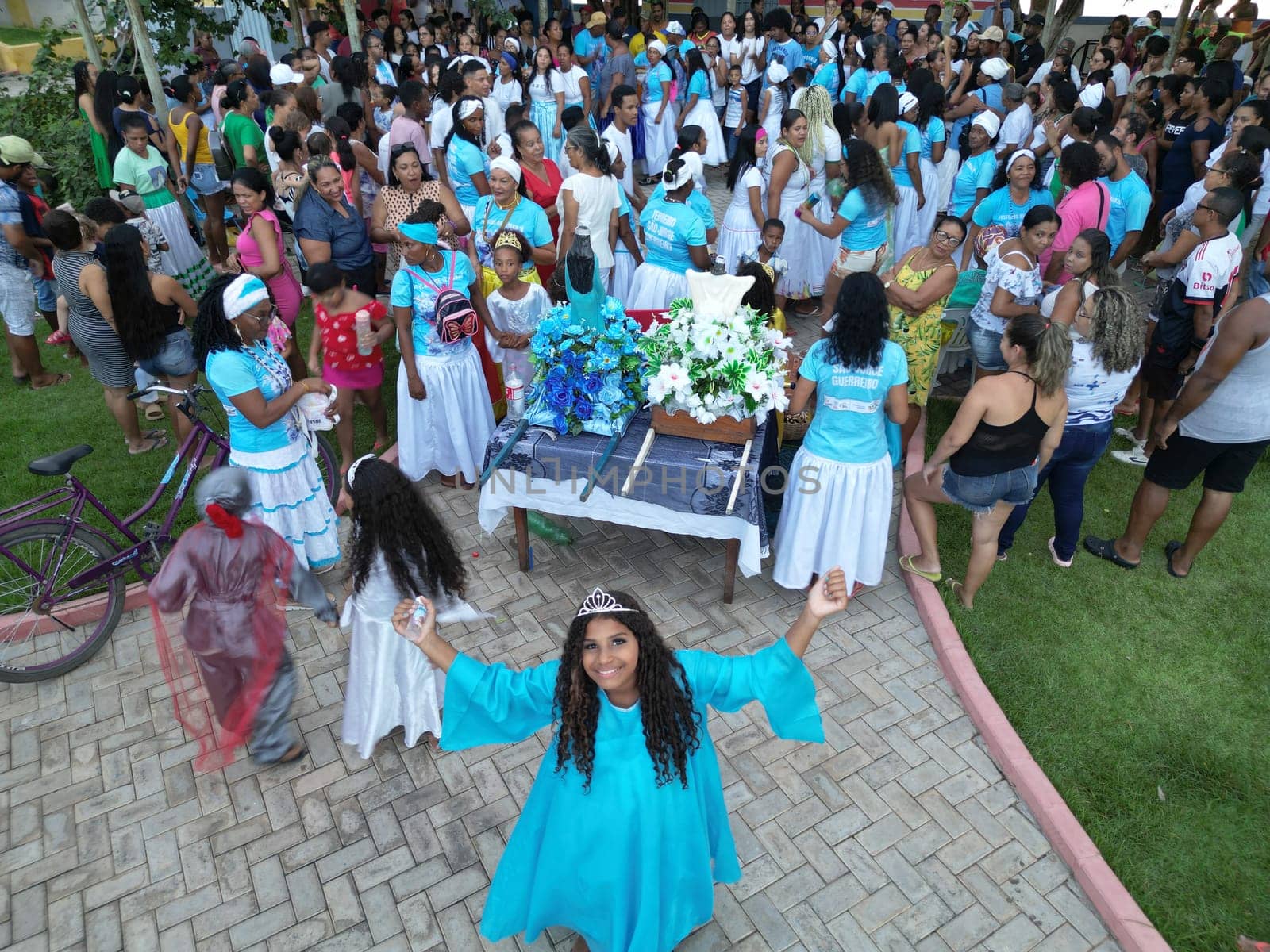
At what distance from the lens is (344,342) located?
5.64 meters

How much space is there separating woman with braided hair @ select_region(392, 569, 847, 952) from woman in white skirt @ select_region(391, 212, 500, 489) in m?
3.10

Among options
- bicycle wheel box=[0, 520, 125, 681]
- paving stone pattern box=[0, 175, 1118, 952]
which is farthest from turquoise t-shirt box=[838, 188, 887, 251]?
bicycle wheel box=[0, 520, 125, 681]

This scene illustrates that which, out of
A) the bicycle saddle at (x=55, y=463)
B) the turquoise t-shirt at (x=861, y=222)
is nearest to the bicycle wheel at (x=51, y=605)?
the bicycle saddle at (x=55, y=463)

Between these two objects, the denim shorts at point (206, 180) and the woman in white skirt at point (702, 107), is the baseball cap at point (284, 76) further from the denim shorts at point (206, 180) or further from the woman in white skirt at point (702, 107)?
the woman in white skirt at point (702, 107)

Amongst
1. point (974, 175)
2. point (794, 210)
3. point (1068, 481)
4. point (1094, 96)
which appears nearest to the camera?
point (1068, 481)

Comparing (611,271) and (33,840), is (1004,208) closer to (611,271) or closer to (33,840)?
(611,271)

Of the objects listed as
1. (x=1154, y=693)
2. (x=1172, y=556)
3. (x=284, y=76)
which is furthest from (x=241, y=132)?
(x=1154, y=693)

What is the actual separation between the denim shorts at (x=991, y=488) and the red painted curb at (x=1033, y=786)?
0.69m

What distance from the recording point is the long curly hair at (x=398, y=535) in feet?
10.8

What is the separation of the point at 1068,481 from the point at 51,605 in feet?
19.9

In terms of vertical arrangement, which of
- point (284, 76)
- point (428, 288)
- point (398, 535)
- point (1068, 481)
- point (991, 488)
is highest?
point (284, 76)

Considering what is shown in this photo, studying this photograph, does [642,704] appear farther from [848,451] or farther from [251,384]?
[251,384]

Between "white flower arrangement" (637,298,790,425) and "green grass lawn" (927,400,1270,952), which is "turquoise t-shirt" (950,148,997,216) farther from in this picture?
"white flower arrangement" (637,298,790,425)

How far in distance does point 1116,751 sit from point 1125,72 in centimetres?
1161
